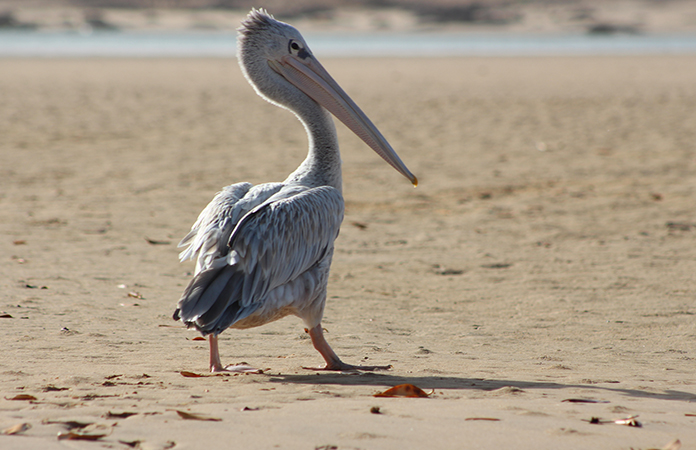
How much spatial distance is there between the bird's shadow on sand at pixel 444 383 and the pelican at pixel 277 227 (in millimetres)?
178

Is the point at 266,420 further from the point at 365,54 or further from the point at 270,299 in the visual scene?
the point at 365,54

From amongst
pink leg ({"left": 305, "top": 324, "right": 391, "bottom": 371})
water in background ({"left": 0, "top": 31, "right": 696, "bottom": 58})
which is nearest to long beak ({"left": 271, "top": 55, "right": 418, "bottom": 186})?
pink leg ({"left": 305, "top": 324, "right": 391, "bottom": 371})

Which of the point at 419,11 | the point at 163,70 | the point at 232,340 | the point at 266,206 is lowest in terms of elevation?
the point at 232,340

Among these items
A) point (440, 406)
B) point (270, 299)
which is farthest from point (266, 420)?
point (270, 299)

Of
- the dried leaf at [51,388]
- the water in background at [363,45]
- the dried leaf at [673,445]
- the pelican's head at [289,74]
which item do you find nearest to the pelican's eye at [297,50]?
the pelican's head at [289,74]

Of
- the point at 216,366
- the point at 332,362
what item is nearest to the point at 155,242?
the point at 216,366

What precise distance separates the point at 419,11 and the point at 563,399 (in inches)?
2582

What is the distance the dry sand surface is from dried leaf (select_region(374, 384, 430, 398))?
12cm

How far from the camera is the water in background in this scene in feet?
114

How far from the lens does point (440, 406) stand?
317 centimetres

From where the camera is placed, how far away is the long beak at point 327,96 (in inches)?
196

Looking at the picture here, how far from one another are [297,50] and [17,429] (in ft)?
10.1

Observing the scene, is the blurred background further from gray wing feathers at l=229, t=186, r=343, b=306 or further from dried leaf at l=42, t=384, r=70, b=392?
dried leaf at l=42, t=384, r=70, b=392

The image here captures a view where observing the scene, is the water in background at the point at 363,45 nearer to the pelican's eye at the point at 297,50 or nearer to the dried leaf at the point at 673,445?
the pelican's eye at the point at 297,50
